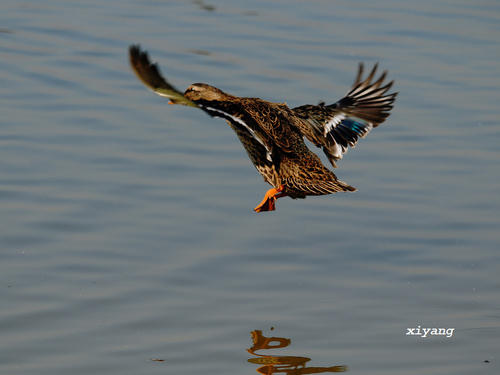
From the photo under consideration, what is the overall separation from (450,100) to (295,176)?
6.18 meters

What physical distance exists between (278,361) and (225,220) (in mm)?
2406

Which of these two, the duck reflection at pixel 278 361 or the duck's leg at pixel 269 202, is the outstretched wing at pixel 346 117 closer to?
the duck's leg at pixel 269 202

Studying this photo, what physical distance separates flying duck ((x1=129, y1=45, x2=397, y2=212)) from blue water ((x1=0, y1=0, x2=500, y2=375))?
1.03 metres

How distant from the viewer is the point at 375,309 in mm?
7637

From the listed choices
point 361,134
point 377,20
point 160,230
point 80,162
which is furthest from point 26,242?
point 377,20

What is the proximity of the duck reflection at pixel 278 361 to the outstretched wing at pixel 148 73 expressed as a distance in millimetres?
1838

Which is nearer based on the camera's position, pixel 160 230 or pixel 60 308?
pixel 60 308

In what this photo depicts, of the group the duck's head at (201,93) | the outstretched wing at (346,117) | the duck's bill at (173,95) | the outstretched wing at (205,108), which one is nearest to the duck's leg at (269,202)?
the outstretched wing at (205,108)

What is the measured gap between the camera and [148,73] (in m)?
5.82

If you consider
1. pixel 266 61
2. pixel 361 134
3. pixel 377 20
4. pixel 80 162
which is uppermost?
pixel 377 20

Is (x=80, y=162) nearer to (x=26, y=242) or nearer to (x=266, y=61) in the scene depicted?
(x=26, y=242)

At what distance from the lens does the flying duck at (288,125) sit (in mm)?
6266

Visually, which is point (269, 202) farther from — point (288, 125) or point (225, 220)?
point (225, 220)

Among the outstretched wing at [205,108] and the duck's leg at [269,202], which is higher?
the outstretched wing at [205,108]
